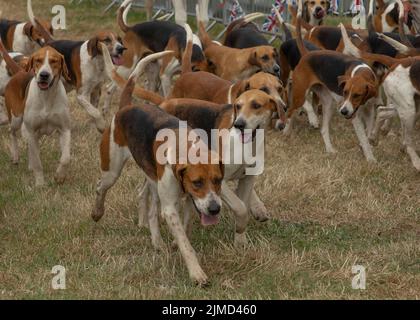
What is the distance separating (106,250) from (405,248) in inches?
77.6

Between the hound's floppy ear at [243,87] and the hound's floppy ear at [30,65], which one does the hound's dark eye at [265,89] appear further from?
the hound's floppy ear at [30,65]

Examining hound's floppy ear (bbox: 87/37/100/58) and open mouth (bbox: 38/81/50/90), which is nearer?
open mouth (bbox: 38/81/50/90)

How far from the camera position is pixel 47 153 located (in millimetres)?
8023

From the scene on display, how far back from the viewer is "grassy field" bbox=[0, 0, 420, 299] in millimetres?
4828

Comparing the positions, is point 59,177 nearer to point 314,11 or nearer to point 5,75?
point 5,75

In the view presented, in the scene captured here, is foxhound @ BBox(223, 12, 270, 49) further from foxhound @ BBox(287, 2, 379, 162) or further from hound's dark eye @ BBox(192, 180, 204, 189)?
hound's dark eye @ BBox(192, 180, 204, 189)

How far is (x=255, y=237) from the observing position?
564 cm

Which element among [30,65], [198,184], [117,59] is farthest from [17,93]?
[198,184]

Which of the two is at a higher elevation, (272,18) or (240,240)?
(240,240)

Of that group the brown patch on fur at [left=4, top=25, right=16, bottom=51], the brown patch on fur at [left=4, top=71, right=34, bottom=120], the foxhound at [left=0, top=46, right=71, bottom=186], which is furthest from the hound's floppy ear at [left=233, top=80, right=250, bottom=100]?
the brown patch on fur at [left=4, top=25, right=16, bottom=51]

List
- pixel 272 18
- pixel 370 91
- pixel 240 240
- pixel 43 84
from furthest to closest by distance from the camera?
pixel 272 18, pixel 370 91, pixel 43 84, pixel 240 240

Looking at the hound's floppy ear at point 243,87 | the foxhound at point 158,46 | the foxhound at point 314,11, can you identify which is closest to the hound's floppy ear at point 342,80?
the hound's floppy ear at point 243,87
